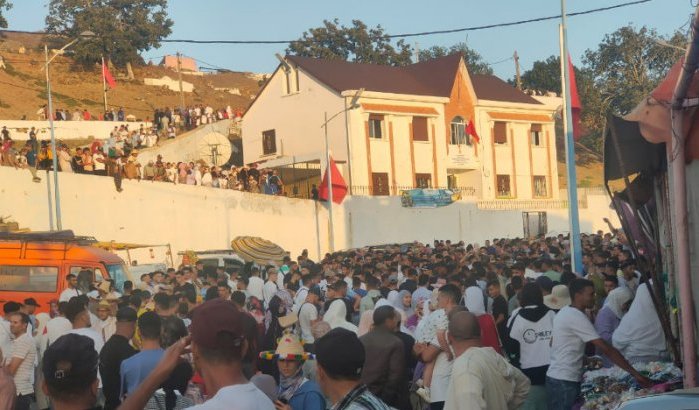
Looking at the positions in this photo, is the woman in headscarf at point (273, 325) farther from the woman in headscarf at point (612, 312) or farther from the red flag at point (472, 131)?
the red flag at point (472, 131)

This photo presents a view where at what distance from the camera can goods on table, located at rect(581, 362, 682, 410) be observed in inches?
320

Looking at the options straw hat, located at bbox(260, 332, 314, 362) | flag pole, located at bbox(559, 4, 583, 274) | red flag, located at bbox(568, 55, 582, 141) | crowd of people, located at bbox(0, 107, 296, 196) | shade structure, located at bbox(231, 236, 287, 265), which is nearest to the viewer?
straw hat, located at bbox(260, 332, 314, 362)

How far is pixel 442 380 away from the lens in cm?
871

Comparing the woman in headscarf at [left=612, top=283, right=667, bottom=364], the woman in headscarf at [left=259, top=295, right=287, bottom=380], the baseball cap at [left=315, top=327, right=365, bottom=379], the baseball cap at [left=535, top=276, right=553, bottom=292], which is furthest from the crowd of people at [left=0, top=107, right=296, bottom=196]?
the baseball cap at [left=315, top=327, right=365, bottom=379]

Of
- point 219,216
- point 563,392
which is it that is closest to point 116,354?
point 563,392

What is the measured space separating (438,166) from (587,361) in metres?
41.8

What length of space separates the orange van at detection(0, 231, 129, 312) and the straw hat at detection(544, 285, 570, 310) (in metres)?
12.3

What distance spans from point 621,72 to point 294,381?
67004 mm

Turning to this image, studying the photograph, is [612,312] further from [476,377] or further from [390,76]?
[390,76]

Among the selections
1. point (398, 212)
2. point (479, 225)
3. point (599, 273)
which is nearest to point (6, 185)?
point (398, 212)

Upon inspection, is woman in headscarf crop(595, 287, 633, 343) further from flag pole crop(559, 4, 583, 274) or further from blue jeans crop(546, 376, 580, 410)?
flag pole crop(559, 4, 583, 274)

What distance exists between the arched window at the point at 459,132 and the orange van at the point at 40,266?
32636mm

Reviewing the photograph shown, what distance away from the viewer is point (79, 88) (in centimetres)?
7162

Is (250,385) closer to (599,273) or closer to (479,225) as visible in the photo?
(599,273)
